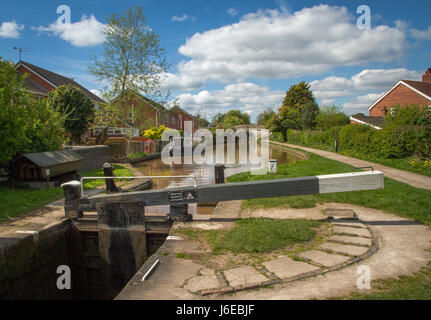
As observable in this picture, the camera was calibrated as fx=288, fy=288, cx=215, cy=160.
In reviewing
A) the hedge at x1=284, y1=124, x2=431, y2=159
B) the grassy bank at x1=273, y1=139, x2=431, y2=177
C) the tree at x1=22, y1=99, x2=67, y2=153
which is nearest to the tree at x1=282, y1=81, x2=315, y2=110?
the hedge at x1=284, y1=124, x2=431, y2=159

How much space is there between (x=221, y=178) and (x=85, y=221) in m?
4.44

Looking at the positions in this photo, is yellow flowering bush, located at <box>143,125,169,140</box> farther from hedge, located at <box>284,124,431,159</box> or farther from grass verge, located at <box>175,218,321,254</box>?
grass verge, located at <box>175,218,321,254</box>

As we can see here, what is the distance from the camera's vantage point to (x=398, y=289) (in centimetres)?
349

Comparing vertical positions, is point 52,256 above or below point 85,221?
below

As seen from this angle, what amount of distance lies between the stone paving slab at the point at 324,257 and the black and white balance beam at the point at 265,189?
6.21 feet

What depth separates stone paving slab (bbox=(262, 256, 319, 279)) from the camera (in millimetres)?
3994

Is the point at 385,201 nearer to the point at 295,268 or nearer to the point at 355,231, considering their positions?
the point at 355,231

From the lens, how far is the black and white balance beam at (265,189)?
6.40 m

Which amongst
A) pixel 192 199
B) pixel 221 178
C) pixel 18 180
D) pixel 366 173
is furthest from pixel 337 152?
pixel 18 180

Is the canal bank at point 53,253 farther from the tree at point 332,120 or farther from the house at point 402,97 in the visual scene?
the tree at point 332,120

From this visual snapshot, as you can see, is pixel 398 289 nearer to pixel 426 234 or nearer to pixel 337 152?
pixel 426 234

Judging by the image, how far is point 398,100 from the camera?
33.6 m

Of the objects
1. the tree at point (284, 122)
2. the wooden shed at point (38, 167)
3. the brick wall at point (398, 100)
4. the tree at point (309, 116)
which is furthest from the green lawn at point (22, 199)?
the tree at point (284, 122)

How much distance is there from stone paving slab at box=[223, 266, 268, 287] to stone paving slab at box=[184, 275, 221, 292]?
0.61 ft
